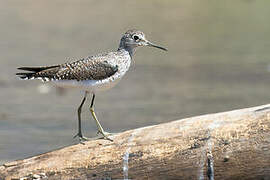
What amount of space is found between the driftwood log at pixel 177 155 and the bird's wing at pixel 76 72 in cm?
86

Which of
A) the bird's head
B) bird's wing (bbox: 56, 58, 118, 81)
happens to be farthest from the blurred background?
the bird's head

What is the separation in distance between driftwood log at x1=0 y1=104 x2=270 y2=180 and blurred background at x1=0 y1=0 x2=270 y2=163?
2288mm

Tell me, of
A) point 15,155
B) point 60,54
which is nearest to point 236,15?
point 60,54

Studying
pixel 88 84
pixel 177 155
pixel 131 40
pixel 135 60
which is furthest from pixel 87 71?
pixel 135 60

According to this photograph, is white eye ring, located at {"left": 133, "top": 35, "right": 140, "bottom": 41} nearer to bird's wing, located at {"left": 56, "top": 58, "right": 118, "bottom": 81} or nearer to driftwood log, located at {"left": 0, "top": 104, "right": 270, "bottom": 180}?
bird's wing, located at {"left": 56, "top": 58, "right": 118, "bottom": 81}

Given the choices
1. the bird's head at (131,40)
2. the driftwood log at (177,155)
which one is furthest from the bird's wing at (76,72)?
the driftwood log at (177,155)

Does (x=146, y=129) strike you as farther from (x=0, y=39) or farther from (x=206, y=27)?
(x=206, y=27)

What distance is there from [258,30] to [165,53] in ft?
13.2

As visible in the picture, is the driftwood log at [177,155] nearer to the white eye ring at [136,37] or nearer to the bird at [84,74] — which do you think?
the bird at [84,74]

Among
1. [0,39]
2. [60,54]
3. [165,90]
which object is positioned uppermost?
[0,39]

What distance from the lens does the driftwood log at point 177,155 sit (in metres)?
6.89

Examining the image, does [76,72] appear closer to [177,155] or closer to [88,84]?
[88,84]

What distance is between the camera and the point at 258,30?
1980 centimetres

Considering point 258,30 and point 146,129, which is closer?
point 146,129
